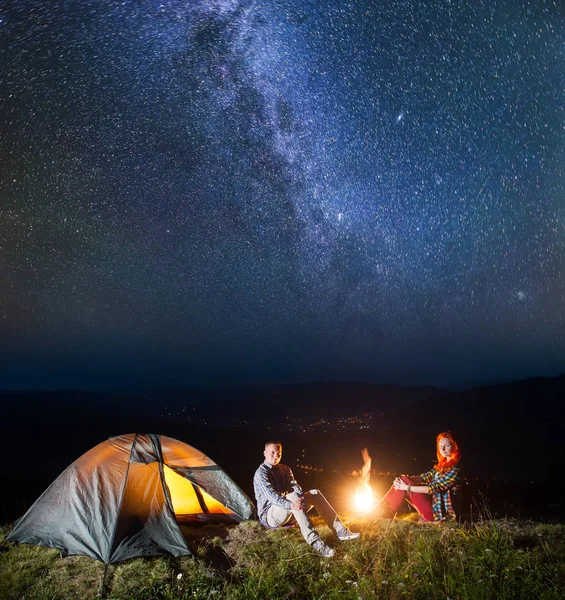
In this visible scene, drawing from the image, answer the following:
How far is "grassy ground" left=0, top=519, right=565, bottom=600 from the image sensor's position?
463cm

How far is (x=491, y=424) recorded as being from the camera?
3039 inches

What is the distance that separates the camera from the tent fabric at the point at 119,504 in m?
6.20

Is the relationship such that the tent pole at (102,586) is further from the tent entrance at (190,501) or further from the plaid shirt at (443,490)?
the plaid shirt at (443,490)

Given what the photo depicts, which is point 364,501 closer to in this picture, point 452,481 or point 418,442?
point 452,481

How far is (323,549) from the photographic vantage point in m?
5.70

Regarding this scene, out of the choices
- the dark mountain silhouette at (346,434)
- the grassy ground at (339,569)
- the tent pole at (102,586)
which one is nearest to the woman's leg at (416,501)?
the grassy ground at (339,569)

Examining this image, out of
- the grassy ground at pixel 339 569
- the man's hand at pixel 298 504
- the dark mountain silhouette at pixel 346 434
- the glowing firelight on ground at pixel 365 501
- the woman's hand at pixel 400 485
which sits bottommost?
the dark mountain silhouette at pixel 346 434

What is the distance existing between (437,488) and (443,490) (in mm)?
134

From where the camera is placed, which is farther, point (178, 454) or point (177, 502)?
point (177, 502)

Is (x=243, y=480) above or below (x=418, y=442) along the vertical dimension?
above

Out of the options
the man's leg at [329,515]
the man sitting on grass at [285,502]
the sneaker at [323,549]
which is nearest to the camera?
the sneaker at [323,549]

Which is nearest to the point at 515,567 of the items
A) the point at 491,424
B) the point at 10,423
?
the point at 491,424

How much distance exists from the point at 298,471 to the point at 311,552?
72.3 feet

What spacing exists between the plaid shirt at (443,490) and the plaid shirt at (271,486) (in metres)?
2.45
